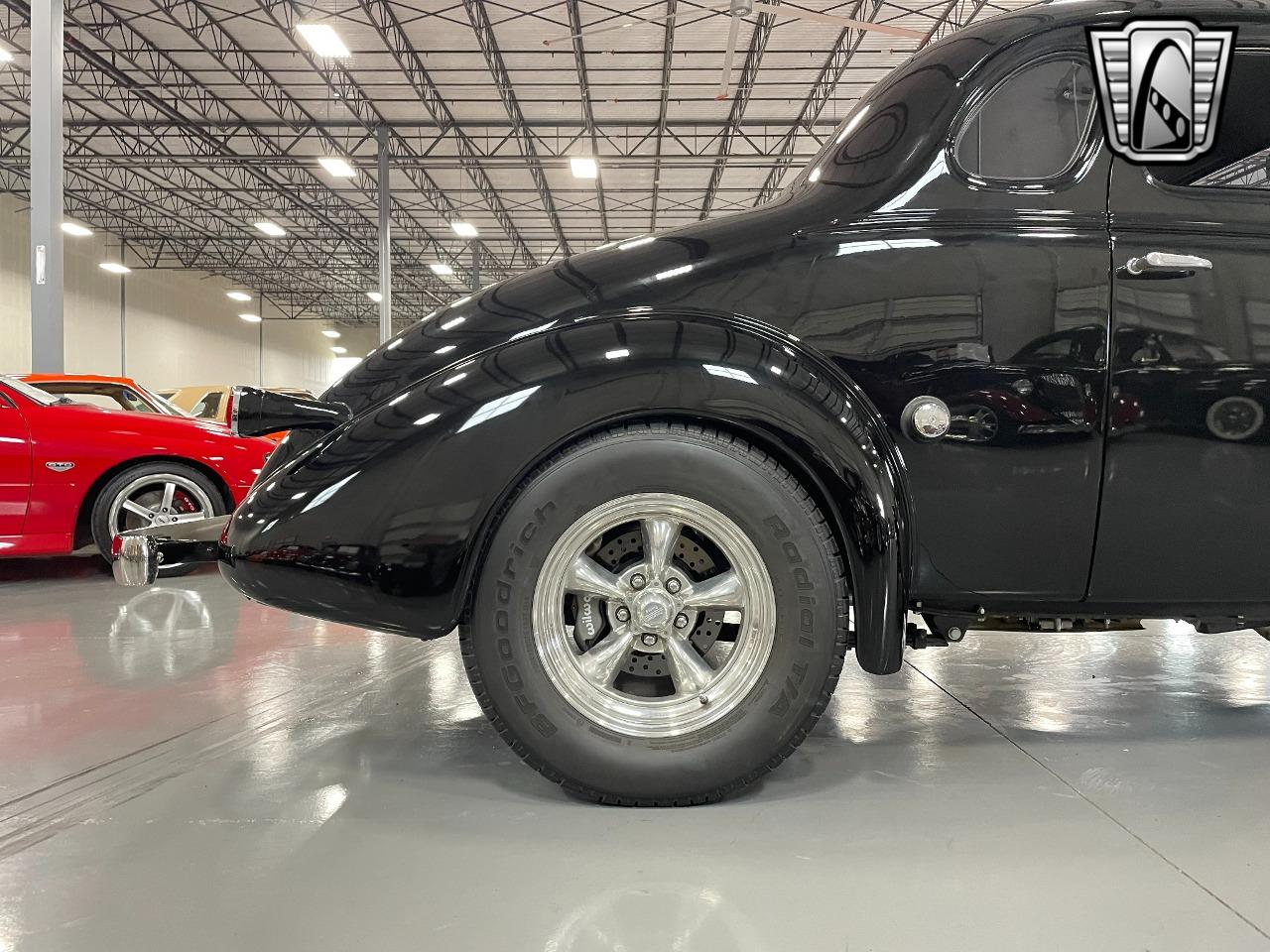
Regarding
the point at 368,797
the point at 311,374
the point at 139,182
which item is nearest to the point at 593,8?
the point at 368,797

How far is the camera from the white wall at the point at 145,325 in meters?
26.0

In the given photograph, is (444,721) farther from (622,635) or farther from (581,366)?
(581,366)

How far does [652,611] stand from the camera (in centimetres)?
208

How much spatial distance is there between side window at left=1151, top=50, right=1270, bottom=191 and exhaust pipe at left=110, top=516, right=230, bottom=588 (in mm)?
2591

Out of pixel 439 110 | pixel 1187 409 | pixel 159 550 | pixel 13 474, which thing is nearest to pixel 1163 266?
pixel 1187 409

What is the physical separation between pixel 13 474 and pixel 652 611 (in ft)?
15.8

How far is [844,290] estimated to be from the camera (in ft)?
7.14

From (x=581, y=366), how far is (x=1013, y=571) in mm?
1097

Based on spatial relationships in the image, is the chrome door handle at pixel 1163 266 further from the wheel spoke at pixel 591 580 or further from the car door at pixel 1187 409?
the wheel spoke at pixel 591 580

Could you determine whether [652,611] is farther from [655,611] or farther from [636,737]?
[636,737]

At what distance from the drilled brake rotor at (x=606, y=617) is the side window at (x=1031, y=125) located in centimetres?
113

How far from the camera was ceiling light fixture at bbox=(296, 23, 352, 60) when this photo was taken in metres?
12.5

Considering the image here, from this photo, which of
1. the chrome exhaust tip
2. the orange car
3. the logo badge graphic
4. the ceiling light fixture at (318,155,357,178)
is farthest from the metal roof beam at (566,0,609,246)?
the chrome exhaust tip

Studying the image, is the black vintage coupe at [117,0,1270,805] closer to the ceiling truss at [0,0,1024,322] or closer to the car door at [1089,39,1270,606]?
the car door at [1089,39,1270,606]
